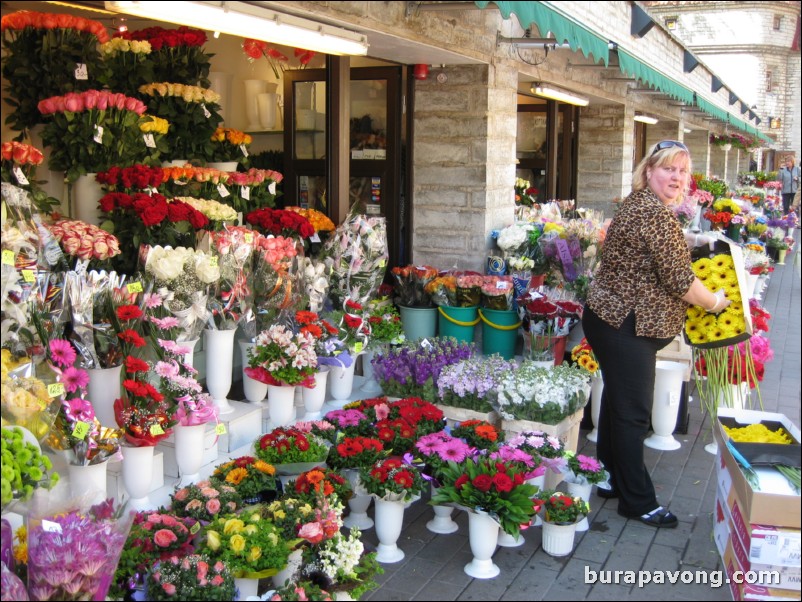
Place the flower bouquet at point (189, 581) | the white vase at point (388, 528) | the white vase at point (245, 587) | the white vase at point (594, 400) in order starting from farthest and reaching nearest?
the white vase at point (594, 400) < the white vase at point (388, 528) < the white vase at point (245, 587) < the flower bouquet at point (189, 581)

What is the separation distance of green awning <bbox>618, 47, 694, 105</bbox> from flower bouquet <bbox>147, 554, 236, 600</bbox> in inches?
207

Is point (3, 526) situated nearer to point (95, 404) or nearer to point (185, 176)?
point (95, 404)

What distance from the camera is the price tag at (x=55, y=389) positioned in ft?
11.1

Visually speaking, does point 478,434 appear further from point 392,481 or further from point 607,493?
point 607,493

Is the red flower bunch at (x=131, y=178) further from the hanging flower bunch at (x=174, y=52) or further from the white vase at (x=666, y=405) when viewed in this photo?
the white vase at (x=666, y=405)

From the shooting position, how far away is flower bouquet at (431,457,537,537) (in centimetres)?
363

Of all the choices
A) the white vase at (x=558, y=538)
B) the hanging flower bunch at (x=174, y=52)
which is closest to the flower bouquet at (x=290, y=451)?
the white vase at (x=558, y=538)

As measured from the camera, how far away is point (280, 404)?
15.5 ft

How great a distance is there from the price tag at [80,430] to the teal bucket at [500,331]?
3.50 m

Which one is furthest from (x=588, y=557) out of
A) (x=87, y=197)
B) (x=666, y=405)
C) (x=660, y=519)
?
(x=87, y=197)

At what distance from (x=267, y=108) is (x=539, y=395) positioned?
13.7ft

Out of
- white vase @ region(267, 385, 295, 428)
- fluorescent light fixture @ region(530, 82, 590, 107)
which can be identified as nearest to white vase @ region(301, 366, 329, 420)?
white vase @ region(267, 385, 295, 428)

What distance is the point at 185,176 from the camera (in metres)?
5.57

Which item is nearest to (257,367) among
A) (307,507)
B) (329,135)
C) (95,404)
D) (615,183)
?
(95,404)
